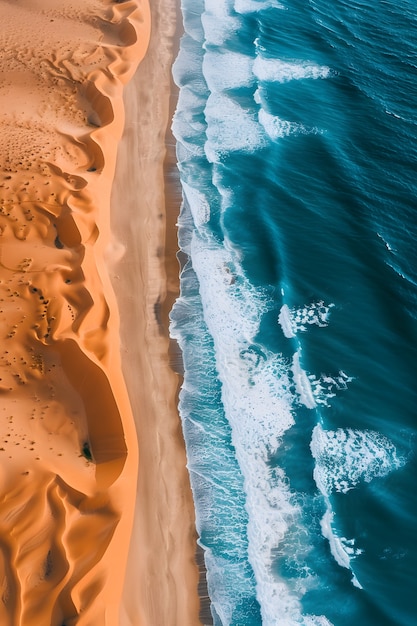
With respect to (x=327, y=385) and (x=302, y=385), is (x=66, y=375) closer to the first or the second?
(x=302, y=385)

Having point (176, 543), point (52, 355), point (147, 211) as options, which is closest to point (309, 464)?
point (176, 543)

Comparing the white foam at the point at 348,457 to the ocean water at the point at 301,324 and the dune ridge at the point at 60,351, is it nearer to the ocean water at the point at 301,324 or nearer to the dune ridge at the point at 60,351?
the ocean water at the point at 301,324

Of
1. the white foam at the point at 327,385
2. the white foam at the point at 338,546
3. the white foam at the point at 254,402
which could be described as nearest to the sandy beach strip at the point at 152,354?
the white foam at the point at 254,402

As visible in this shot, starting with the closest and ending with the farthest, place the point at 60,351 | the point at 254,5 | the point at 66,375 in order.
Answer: the point at 66,375 < the point at 60,351 < the point at 254,5

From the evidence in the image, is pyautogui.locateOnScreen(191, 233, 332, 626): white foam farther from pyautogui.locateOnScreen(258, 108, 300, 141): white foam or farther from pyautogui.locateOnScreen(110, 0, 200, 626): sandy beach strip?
pyautogui.locateOnScreen(258, 108, 300, 141): white foam

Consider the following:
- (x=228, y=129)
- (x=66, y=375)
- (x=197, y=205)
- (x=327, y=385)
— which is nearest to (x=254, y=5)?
(x=228, y=129)

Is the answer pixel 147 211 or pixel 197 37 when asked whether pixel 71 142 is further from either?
pixel 197 37
